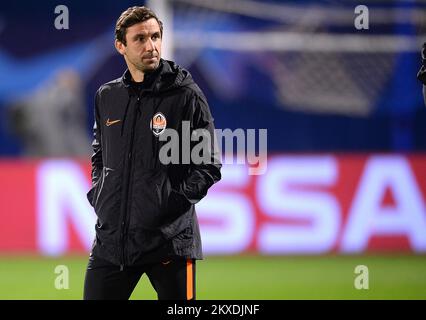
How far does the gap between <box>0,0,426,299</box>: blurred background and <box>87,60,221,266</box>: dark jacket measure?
4038 millimetres

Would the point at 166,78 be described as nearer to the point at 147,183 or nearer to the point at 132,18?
the point at 132,18

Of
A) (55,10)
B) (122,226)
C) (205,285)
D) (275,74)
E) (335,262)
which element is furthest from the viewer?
(275,74)

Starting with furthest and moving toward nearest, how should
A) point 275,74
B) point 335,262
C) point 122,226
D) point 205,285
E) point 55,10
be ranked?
point 275,74, point 55,10, point 335,262, point 205,285, point 122,226

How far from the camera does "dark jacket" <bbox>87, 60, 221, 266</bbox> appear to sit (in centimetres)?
434

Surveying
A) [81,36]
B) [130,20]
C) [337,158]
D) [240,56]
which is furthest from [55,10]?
[130,20]

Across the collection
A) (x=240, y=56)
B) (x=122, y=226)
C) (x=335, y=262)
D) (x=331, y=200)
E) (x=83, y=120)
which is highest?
(x=240, y=56)

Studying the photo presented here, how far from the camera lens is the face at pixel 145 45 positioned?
4.47 metres

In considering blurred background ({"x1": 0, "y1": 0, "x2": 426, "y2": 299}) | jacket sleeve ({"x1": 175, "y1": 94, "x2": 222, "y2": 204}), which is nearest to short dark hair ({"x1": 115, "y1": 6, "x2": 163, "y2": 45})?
jacket sleeve ({"x1": 175, "y1": 94, "x2": 222, "y2": 204})

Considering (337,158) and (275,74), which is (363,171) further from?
(275,74)

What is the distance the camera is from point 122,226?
435 cm

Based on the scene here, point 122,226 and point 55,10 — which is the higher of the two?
point 55,10

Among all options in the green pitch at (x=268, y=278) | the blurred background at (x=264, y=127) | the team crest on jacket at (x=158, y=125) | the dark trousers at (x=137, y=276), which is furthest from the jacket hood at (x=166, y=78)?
the blurred background at (x=264, y=127)

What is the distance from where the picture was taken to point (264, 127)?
34.3 feet

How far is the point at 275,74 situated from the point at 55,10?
2509mm
